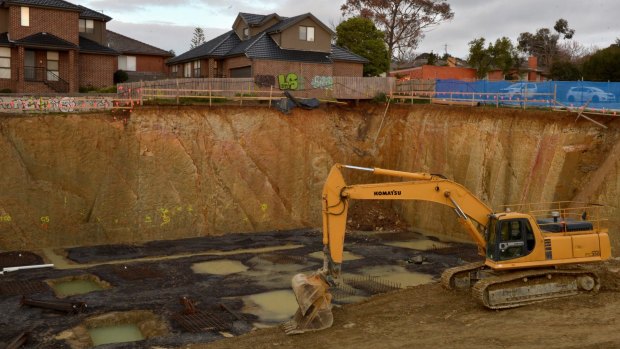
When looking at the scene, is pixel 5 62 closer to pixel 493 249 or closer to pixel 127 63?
pixel 127 63

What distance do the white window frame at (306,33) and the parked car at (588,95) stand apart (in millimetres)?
21128

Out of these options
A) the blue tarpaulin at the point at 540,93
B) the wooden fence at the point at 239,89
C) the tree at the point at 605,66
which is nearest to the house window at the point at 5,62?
the wooden fence at the point at 239,89

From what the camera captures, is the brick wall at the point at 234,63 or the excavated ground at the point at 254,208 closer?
the excavated ground at the point at 254,208

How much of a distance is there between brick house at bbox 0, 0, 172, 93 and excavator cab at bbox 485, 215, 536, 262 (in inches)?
1376

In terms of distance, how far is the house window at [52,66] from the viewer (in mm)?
43750

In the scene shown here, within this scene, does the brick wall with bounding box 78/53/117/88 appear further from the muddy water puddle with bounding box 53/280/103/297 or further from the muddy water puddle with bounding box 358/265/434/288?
the muddy water puddle with bounding box 358/265/434/288

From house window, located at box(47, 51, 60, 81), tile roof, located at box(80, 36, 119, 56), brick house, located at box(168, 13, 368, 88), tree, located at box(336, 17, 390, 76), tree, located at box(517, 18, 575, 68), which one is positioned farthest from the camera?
tree, located at box(517, 18, 575, 68)

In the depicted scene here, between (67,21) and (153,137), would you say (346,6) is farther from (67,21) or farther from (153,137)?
(153,137)

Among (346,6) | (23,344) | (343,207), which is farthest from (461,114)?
(346,6)

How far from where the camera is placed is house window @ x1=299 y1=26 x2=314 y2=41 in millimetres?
46906

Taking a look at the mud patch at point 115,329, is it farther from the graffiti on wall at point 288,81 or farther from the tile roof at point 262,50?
the tile roof at point 262,50

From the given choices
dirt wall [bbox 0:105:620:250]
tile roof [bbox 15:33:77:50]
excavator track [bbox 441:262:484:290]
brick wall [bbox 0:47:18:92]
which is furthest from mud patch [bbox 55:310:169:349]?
tile roof [bbox 15:33:77:50]

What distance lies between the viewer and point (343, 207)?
18141 mm

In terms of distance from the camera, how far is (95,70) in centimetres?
4688
